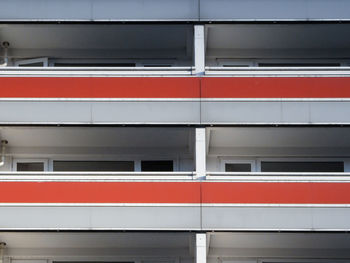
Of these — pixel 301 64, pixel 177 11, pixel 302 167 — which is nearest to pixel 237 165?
pixel 302 167

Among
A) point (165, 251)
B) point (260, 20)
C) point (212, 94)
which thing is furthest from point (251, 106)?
point (165, 251)

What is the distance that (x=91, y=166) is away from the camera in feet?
66.8

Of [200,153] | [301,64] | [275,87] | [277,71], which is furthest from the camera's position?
[301,64]

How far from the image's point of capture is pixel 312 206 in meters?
18.2

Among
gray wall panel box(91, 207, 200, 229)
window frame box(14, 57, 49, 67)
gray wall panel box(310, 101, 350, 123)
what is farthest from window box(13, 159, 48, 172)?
gray wall panel box(310, 101, 350, 123)

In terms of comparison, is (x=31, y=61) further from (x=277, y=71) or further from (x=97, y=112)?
(x=277, y=71)

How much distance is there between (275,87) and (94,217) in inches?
197

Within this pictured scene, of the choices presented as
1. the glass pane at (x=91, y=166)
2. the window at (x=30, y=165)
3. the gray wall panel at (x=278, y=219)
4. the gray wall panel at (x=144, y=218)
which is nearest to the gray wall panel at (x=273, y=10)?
the glass pane at (x=91, y=166)

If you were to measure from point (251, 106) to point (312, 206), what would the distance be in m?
2.63

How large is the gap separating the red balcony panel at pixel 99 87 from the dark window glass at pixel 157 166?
1962 millimetres

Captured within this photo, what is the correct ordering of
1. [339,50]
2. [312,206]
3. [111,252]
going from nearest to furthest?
[312,206]
[111,252]
[339,50]

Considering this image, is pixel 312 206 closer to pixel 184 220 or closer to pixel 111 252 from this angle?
pixel 184 220

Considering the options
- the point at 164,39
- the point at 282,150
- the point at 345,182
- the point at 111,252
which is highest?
the point at 164,39

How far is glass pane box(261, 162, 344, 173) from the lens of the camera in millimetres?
20219
